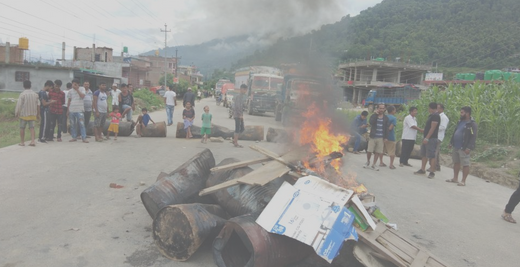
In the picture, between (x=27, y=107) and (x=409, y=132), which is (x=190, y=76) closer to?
(x=27, y=107)

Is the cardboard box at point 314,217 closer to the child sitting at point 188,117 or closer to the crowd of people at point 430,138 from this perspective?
the crowd of people at point 430,138

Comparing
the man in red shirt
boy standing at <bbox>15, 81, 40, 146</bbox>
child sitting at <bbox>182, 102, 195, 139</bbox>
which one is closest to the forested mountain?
child sitting at <bbox>182, 102, 195, 139</bbox>

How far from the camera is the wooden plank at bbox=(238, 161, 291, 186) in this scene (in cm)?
397

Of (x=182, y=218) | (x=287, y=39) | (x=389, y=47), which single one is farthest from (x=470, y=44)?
(x=182, y=218)

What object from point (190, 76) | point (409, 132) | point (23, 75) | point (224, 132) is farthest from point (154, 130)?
point (190, 76)

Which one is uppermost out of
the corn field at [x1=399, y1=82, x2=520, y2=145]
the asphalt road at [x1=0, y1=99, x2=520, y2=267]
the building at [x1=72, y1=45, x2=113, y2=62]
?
the building at [x1=72, y1=45, x2=113, y2=62]

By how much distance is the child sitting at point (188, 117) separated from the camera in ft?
36.6

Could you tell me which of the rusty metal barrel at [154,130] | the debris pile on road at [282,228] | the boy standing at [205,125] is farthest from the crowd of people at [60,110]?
the debris pile on road at [282,228]

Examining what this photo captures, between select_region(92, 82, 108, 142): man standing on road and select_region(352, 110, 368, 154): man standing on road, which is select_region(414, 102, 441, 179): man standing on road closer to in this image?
select_region(352, 110, 368, 154): man standing on road

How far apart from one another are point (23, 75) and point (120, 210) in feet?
104

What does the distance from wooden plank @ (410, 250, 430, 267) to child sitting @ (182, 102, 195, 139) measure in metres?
8.86

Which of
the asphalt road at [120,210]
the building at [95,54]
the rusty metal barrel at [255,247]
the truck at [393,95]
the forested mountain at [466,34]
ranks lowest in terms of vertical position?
the asphalt road at [120,210]

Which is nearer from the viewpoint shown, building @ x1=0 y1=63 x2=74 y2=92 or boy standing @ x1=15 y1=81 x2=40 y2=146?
boy standing @ x1=15 y1=81 x2=40 y2=146

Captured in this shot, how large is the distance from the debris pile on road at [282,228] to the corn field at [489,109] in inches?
383
